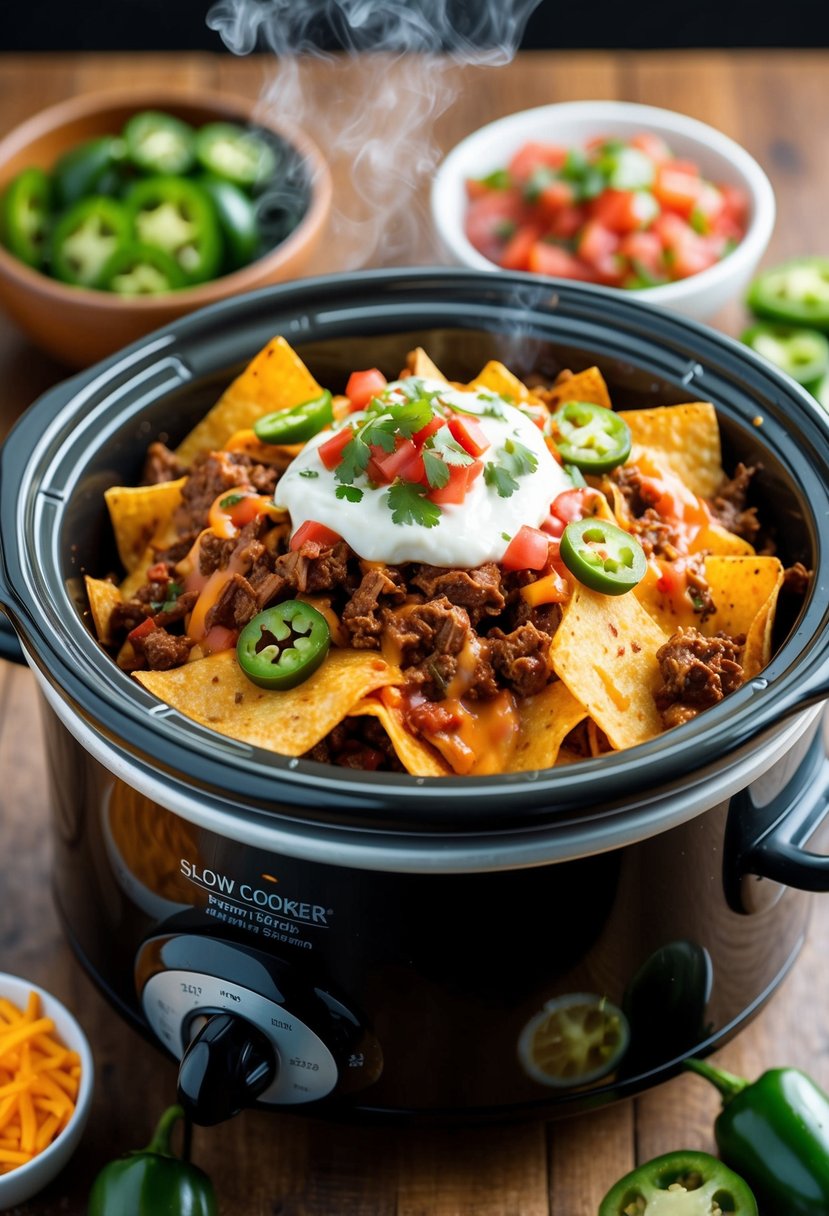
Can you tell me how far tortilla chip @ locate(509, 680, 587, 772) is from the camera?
2.02 meters

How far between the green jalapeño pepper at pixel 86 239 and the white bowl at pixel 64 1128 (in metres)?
2.04

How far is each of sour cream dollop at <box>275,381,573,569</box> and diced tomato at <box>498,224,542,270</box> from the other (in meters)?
1.66

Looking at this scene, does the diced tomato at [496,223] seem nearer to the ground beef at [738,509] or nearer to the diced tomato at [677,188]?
the diced tomato at [677,188]

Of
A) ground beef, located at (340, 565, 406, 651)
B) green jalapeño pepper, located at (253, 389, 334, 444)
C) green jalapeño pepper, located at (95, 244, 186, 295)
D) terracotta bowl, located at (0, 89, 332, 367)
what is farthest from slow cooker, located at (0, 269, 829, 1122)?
green jalapeño pepper, located at (95, 244, 186, 295)

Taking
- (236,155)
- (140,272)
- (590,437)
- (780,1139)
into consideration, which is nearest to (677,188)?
(236,155)

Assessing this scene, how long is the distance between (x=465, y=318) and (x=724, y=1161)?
149 cm

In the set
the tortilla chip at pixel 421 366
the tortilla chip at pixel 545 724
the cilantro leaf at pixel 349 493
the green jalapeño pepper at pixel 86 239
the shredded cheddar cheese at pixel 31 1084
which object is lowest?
the shredded cheddar cheese at pixel 31 1084

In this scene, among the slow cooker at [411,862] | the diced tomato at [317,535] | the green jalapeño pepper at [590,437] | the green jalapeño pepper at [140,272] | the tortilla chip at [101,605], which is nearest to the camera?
the slow cooker at [411,862]

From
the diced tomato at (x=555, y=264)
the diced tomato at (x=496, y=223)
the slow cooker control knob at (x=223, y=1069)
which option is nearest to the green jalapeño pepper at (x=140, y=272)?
the diced tomato at (x=496, y=223)

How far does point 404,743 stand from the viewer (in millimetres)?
2006

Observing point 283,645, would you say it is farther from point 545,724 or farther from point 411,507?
point 545,724

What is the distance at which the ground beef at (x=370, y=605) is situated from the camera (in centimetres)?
212

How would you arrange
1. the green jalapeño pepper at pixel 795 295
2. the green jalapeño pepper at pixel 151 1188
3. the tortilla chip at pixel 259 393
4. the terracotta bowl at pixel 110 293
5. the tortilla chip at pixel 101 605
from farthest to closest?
1. the green jalapeño pepper at pixel 795 295
2. the terracotta bowl at pixel 110 293
3. the tortilla chip at pixel 259 393
4. the tortilla chip at pixel 101 605
5. the green jalapeño pepper at pixel 151 1188

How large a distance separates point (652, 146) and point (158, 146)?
1.35m
